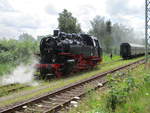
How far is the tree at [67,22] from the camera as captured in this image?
30.0 metres

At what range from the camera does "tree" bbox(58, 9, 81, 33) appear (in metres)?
30.0

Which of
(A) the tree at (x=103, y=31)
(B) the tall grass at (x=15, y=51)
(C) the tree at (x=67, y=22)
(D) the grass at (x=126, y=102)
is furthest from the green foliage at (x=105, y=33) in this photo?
(D) the grass at (x=126, y=102)

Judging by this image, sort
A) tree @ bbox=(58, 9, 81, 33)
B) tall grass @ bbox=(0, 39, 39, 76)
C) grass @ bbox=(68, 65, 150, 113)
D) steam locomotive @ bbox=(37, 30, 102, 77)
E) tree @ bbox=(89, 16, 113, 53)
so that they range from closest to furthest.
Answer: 1. grass @ bbox=(68, 65, 150, 113)
2. steam locomotive @ bbox=(37, 30, 102, 77)
3. tall grass @ bbox=(0, 39, 39, 76)
4. tree @ bbox=(58, 9, 81, 33)
5. tree @ bbox=(89, 16, 113, 53)

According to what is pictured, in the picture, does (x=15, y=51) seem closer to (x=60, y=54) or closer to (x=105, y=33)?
(x=60, y=54)

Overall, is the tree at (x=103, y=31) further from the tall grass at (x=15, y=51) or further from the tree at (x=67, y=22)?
the tall grass at (x=15, y=51)

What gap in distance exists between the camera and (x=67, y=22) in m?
30.1

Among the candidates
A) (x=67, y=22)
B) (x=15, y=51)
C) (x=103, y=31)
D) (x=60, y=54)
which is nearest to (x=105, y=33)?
(x=103, y=31)

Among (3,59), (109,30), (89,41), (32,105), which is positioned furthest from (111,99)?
(109,30)

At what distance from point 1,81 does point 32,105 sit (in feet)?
18.1

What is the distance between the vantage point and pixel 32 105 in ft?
20.3

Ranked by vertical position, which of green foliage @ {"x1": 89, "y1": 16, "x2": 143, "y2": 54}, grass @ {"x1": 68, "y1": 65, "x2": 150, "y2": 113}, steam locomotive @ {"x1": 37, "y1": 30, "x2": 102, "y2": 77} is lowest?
grass @ {"x1": 68, "y1": 65, "x2": 150, "y2": 113}

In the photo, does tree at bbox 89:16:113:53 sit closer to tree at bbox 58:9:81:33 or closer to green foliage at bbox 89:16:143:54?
green foliage at bbox 89:16:143:54

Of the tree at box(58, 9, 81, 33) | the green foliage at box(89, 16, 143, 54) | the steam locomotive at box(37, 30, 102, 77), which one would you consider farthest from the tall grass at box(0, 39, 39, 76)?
the green foliage at box(89, 16, 143, 54)

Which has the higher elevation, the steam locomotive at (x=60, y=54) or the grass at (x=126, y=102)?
the steam locomotive at (x=60, y=54)
